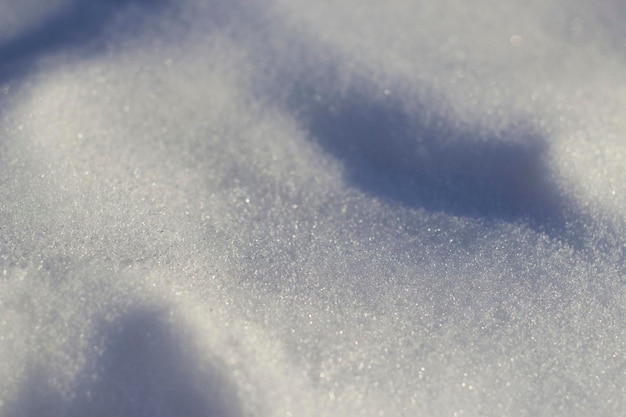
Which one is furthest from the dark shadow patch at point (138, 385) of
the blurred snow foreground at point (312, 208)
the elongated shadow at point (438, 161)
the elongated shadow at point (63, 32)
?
the elongated shadow at point (63, 32)

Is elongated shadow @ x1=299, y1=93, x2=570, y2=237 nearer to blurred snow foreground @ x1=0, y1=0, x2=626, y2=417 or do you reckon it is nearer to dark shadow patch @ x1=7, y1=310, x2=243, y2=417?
blurred snow foreground @ x1=0, y1=0, x2=626, y2=417

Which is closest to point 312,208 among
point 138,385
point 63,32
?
point 138,385

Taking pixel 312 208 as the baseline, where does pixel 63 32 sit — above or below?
above

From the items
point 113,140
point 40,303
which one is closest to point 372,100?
point 113,140

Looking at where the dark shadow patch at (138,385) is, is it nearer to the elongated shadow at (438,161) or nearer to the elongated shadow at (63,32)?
the elongated shadow at (438,161)

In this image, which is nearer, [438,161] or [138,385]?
[138,385]

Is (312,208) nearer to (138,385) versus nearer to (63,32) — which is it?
(138,385)

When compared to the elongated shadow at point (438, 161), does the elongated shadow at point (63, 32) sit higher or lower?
higher
